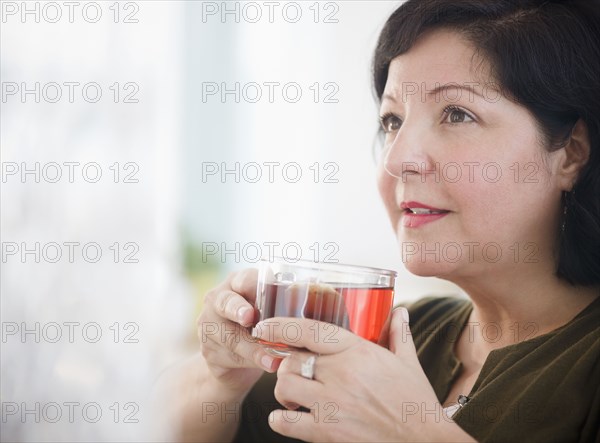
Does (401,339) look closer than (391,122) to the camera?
Yes

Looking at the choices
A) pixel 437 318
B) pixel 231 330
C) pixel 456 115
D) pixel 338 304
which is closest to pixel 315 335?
pixel 338 304

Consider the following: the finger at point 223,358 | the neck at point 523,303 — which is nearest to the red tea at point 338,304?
the finger at point 223,358

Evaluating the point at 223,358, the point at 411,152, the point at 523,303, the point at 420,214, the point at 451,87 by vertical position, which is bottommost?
the point at 223,358

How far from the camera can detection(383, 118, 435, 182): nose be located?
45.7 inches

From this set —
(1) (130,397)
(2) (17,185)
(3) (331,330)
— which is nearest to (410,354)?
(3) (331,330)

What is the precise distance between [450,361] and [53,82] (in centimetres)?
95

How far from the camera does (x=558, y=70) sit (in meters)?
1.14

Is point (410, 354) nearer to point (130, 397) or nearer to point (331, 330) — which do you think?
point (331, 330)

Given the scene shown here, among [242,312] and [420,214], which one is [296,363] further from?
[420,214]

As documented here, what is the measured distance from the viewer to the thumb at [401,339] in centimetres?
92

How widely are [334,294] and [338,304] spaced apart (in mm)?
15

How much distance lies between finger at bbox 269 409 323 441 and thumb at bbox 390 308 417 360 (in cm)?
15

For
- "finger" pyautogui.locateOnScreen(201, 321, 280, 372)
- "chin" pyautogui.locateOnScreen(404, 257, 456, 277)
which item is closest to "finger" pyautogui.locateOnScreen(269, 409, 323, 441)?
"finger" pyautogui.locateOnScreen(201, 321, 280, 372)

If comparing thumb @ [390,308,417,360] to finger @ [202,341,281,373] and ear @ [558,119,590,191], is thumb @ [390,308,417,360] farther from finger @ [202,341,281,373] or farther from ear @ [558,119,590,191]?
ear @ [558,119,590,191]
